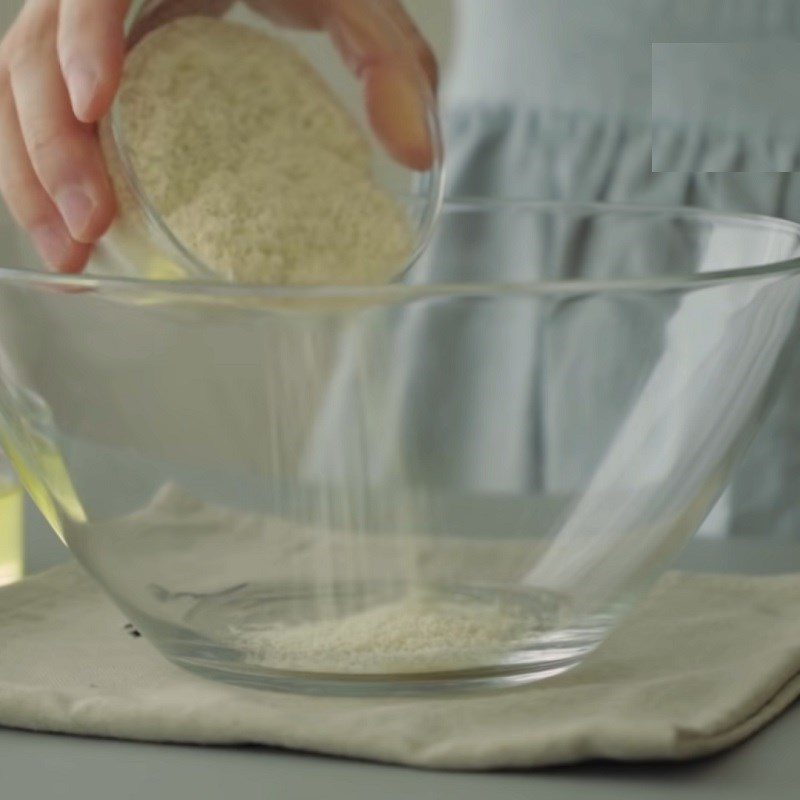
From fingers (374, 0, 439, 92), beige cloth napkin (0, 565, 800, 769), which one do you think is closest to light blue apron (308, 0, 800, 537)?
fingers (374, 0, 439, 92)

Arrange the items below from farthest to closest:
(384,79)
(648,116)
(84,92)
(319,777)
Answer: (648,116) → (384,79) → (84,92) → (319,777)

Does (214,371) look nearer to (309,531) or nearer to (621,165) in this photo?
(309,531)

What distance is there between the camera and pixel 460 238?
91 centimetres

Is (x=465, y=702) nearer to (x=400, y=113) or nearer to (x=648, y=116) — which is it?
(x=400, y=113)

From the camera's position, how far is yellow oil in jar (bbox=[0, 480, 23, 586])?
0.83m

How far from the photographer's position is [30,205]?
2.53 feet

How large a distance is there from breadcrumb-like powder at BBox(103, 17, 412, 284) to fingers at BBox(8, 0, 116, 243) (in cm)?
2

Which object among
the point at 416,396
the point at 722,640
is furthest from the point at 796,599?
the point at 416,396

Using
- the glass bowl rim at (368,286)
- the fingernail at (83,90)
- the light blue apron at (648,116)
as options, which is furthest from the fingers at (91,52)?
→ the light blue apron at (648,116)

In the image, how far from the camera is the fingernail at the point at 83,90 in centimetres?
71

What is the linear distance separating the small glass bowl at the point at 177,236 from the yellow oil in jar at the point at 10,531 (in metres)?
0.13

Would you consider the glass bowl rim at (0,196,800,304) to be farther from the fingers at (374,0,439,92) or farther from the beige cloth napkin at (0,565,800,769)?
the fingers at (374,0,439,92)

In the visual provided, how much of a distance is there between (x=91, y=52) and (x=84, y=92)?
2 centimetres

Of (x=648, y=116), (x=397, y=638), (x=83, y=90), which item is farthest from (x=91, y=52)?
(x=648, y=116)
